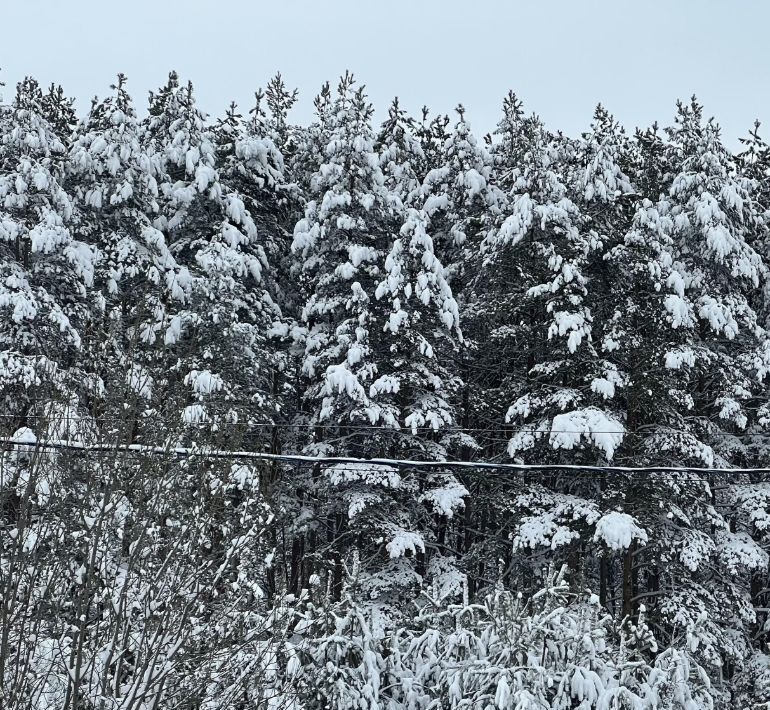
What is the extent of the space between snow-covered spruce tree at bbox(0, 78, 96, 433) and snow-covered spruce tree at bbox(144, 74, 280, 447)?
2.04m

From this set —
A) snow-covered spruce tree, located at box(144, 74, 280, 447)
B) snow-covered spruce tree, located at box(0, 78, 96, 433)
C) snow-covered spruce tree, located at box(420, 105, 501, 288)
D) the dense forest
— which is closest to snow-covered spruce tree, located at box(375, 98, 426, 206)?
the dense forest

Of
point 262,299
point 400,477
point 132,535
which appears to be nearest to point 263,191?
point 262,299

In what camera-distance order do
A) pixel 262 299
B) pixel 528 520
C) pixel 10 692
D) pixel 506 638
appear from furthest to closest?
pixel 262 299, pixel 528 520, pixel 506 638, pixel 10 692

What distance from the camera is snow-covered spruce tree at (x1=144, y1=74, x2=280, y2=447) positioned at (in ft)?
56.9

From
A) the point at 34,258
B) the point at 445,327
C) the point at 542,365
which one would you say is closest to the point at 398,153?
the point at 445,327

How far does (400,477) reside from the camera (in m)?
18.2

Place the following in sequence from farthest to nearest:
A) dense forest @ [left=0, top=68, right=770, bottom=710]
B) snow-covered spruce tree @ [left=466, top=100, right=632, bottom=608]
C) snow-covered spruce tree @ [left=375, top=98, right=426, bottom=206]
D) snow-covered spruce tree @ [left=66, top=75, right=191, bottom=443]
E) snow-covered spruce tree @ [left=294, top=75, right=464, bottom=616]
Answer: snow-covered spruce tree @ [left=375, top=98, right=426, bottom=206] → snow-covered spruce tree @ [left=66, top=75, right=191, bottom=443] → snow-covered spruce tree @ [left=294, top=75, right=464, bottom=616] → snow-covered spruce tree @ [left=466, top=100, right=632, bottom=608] → dense forest @ [left=0, top=68, right=770, bottom=710]

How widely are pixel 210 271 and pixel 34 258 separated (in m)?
3.61

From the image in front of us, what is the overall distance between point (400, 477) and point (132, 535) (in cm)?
920

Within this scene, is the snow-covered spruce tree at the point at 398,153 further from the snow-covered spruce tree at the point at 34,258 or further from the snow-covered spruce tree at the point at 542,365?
the snow-covered spruce tree at the point at 34,258

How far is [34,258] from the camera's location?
1723cm

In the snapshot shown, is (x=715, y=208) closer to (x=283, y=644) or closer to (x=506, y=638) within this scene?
(x=506, y=638)

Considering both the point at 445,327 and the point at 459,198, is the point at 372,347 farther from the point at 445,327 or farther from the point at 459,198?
the point at 459,198

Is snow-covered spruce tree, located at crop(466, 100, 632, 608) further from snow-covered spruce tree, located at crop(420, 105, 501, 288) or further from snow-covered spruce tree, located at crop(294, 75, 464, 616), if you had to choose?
snow-covered spruce tree, located at crop(294, 75, 464, 616)
